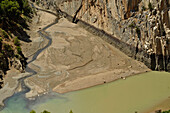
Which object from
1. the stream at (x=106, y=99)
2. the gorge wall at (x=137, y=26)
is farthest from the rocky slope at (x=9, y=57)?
the gorge wall at (x=137, y=26)

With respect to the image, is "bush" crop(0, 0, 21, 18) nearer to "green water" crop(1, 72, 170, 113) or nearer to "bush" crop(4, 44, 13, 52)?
"bush" crop(4, 44, 13, 52)

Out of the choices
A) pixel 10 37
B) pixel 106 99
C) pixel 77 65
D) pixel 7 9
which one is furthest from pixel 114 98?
pixel 7 9

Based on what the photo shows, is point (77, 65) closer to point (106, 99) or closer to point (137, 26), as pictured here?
point (106, 99)

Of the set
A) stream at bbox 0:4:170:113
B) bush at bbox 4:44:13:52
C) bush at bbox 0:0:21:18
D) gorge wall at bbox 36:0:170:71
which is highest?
bush at bbox 0:0:21:18

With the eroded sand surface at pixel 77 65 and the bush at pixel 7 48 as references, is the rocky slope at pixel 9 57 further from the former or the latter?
the eroded sand surface at pixel 77 65

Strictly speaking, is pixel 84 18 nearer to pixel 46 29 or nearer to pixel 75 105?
pixel 46 29

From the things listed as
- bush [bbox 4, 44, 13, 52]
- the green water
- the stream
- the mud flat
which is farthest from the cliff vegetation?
the green water

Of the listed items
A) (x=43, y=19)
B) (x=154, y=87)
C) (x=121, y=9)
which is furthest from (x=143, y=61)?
(x=43, y=19)
